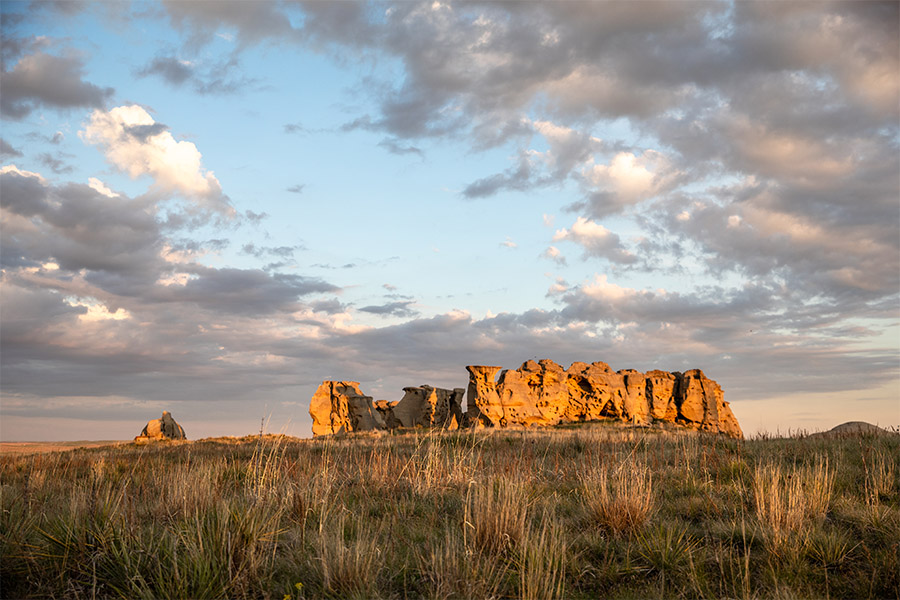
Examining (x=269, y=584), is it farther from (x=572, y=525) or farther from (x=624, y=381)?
(x=624, y=381)

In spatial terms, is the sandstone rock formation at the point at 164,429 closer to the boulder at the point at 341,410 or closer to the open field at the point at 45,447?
the open field at the point at 45,447

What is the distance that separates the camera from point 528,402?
188ft

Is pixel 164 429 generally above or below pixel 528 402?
below

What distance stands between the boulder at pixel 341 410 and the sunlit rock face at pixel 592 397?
34.5 feet

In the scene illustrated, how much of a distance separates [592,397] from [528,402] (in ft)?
26.4

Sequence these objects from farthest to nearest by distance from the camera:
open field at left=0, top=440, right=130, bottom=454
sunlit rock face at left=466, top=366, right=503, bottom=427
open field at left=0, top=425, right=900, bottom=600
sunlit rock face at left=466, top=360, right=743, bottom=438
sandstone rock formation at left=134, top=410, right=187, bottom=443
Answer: sunlit rock face at left=466, top=360, right=743, bottom=438, sunlit rock face at left=466, top=366, right=503, bottom=427, sandstone rock formation at left=134, top=410, right=187, bottom=443, open field at left=0, top=440, right=130, bottom=454, open field at left=0, top=425, right=900, bottom=600

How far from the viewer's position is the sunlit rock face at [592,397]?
5628cm

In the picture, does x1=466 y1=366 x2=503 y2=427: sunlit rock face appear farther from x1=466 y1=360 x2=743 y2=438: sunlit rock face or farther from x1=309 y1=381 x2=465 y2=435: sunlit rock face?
x1=309 y1=381 x2=465 y2=435: sunlit rock face

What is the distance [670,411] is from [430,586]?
67.0m

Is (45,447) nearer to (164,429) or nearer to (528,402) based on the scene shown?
(164,429)

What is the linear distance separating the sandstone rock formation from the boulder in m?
16.0

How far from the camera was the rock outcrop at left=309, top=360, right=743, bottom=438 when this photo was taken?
56375 mm

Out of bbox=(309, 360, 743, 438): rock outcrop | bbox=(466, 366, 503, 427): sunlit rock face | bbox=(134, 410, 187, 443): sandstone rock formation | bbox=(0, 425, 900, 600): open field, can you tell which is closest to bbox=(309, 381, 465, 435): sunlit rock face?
bbox=(309, 360, 743, 438): rock outcrop

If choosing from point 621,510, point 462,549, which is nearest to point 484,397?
point 621,510
